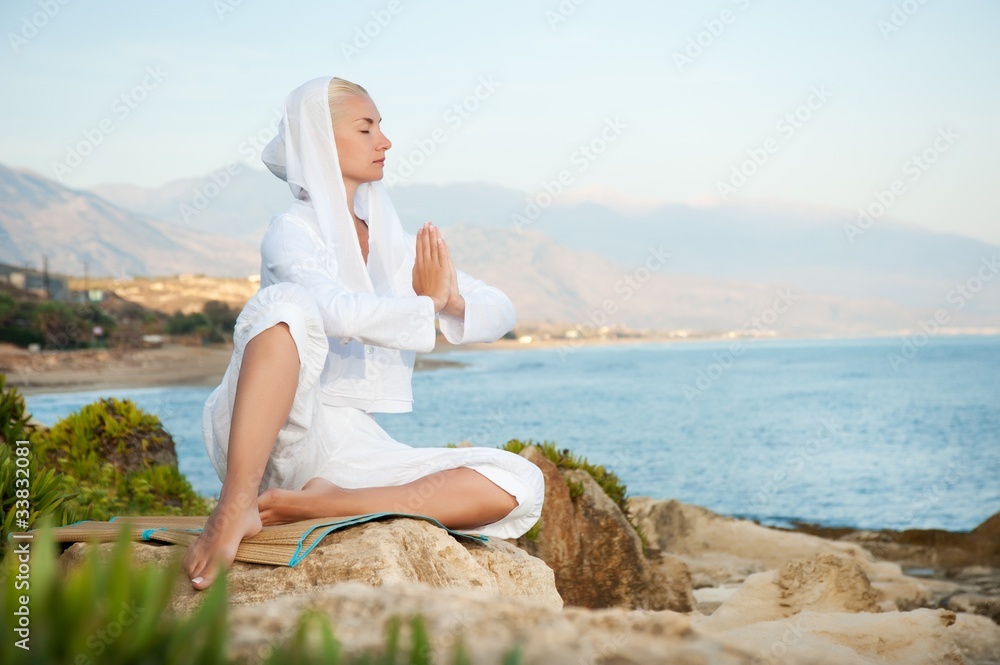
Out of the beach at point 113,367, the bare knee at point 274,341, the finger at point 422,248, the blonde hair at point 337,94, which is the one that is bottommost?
the bare knee at point 274,341

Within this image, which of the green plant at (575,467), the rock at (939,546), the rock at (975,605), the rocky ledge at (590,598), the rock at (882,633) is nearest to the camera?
the rocky ledge at (590,598)

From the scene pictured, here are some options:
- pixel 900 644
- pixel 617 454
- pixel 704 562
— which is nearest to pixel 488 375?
pixel 617 454

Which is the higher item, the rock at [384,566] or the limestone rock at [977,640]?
the rock at [384,566]

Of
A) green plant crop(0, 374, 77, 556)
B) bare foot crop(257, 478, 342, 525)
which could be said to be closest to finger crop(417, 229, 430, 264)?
bare foot crop(257, 478, 342, 525)

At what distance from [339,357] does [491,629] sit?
83.6 inches

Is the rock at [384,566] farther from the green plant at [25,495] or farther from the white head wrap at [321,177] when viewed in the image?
the white head wrap at [321,177]

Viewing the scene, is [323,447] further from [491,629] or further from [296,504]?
[491,629]

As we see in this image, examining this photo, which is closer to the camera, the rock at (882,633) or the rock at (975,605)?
the rock at (882,633)

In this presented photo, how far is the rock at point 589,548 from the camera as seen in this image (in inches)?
261

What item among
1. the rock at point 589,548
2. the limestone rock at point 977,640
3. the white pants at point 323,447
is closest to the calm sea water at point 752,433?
the rock at point 589,548

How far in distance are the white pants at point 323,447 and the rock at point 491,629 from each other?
4.02 feet

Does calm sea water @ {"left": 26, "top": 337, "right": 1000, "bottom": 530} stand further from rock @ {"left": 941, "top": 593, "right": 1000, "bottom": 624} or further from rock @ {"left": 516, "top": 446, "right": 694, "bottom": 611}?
rock @ {"left": 941, "top": 593, "right": 1000, "bottom": 624}

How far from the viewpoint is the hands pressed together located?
358 cm

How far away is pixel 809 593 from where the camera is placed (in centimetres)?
657
